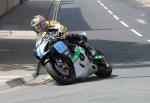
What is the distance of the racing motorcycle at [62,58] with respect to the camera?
12.8 meters

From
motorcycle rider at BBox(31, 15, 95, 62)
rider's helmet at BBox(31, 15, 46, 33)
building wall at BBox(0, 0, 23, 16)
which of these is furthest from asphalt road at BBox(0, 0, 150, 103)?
building wall at BBox(0, 0, 23, 16)

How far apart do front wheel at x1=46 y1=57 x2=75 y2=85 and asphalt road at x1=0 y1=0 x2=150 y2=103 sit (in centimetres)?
19

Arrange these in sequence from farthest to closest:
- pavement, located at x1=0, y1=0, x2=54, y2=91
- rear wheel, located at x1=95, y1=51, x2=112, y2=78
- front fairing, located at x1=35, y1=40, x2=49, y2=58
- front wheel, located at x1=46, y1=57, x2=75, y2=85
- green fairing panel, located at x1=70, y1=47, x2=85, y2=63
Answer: pavement, located at x1=0, y1=0, x2=54, y2=91
rear wheel, located at x1=95, y1=51, x2=112, y2=78
green fairing panel, located at x1=70, y1=47, x2=85, y2=63
front fairing, located at x1=35, y1=40, x2=49, y2=58
front wheel, located at x1=46, y1=57, x2=75, y2=85

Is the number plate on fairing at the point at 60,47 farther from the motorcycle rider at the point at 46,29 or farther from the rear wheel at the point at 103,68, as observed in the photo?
the rear wheel at the point at 103,68

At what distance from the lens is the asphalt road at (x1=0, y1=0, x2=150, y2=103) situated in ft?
35.2

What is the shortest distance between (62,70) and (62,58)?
0.24 metres

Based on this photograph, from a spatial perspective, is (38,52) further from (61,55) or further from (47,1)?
(47,1)

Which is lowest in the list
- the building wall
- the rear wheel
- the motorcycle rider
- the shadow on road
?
the building wall

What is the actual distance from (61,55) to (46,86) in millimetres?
678

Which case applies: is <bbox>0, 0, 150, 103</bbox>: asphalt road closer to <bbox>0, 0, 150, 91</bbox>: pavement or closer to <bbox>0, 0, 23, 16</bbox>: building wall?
<bbox>0, 0, 150, 91</bbox>: pavement

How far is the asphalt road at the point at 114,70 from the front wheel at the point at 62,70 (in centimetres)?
19

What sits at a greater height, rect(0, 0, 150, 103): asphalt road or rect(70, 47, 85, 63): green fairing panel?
rect(70, 47, 85, 63): green fairing panel

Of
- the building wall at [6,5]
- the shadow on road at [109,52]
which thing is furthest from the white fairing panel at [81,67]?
the building wall at [6,5]

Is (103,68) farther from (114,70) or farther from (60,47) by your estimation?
A: (114,70)
